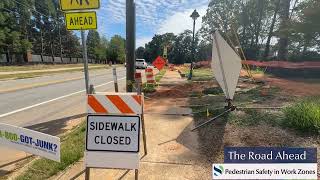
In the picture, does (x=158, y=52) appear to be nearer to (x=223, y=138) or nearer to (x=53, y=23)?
(x=53, y=23)

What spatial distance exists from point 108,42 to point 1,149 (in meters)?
119

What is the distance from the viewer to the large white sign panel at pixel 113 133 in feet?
14.8

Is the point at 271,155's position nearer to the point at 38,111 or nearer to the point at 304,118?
the point at 304,118

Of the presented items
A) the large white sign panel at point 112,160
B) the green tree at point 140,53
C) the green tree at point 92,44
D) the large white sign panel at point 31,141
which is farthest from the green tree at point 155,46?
the large white sign panel at point 112,160

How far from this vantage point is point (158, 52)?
138m

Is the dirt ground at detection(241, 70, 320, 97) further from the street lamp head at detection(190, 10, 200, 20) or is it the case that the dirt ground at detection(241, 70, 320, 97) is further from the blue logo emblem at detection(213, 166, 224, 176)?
the street lamp head at detection(190, 10, 200, 20)

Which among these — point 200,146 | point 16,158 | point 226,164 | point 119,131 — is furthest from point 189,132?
point 16,158

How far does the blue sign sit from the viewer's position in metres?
4.98

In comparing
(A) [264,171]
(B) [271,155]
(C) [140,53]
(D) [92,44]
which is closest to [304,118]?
(B) [271,155]

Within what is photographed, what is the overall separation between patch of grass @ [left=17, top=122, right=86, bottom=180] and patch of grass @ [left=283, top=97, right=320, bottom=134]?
4.10m

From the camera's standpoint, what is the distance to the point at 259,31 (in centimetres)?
5962

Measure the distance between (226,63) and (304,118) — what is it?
7.52 ft

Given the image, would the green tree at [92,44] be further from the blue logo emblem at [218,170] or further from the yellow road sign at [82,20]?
the blue logo emblem at [218,170]

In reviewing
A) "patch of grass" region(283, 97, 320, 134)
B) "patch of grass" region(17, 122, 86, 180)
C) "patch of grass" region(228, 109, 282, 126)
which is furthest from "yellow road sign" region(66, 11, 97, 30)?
"patch of grass" region(283, 97, 320, 134)
